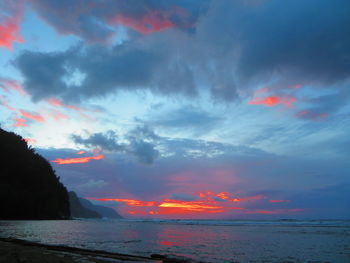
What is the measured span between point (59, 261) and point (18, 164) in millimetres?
114059

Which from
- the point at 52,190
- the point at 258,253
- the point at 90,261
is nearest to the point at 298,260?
the point at 258,253

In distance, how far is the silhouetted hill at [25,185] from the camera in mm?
99912

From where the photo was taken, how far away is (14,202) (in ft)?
A: 326

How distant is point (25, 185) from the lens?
370ft

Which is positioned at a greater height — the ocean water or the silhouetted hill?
the silhouetted hill

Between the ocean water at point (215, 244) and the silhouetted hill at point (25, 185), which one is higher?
the silhouetted hill at point (25, 185)

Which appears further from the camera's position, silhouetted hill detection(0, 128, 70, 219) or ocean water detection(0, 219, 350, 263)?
silhouetted hill detection(0, 128, 70, 219)

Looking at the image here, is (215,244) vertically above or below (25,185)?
below

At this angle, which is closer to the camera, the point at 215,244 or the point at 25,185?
the point at 215,244

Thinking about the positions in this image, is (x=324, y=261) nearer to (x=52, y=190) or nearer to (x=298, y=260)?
(x=298, y=260)

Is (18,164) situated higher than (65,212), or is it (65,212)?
(18,164)

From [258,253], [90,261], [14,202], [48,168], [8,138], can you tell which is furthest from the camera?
[48,168]

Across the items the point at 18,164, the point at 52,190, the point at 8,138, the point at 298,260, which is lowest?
the point at 298,260

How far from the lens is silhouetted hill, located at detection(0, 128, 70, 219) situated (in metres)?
99.9
